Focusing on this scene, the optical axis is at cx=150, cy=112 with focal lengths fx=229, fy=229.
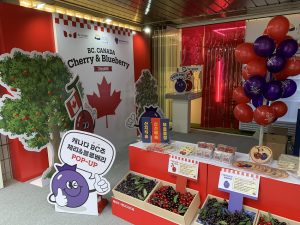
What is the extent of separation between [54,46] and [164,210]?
2791 millimetres

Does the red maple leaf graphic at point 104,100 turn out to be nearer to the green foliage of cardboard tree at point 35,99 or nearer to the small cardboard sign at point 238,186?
the green foliage of cardboard tree at point 35,99

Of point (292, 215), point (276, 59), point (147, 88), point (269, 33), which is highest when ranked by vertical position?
point (269, 33)

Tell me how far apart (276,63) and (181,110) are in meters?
3.64

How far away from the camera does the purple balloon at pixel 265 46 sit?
2080 millimetres

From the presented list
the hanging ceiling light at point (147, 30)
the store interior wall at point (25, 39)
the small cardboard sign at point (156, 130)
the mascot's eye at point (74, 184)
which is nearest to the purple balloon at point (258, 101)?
the small cardboard sign at point (156, 130)

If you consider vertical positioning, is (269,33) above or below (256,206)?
above

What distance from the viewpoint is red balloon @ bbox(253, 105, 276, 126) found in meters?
2.25

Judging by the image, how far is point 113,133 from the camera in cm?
465

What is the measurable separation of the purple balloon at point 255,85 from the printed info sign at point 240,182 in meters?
0.79

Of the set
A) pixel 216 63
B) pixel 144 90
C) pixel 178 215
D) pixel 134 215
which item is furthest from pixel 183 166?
pixel 216 63

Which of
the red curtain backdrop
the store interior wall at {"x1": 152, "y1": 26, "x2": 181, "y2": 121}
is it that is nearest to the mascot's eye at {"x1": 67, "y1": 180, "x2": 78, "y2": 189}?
the store interior wall at {"x1": 152, "y1": 26, "x2": 181, "y2": 121}

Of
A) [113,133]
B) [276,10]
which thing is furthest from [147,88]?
[276,10]

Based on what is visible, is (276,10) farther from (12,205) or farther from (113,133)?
(12,205)

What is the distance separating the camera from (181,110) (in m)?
5.71
